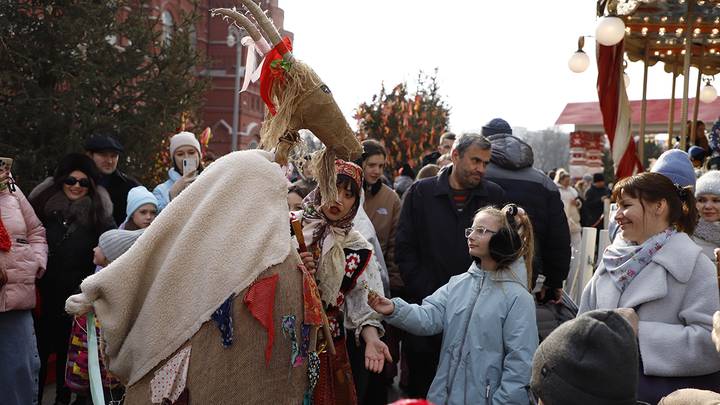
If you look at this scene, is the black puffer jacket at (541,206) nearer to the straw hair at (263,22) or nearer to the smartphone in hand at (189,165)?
the smartphone in hand at (189,165)

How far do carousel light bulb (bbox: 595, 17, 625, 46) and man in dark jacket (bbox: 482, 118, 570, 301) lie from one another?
3899 millimetres

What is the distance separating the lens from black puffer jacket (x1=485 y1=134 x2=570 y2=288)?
18.3 feet

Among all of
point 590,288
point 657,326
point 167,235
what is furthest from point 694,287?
point 167,235

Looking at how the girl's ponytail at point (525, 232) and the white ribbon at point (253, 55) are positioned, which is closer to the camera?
the white ribbon at point (253, 55)

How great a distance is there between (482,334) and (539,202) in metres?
1.76

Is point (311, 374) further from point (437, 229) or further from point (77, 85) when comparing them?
point (77, 85)

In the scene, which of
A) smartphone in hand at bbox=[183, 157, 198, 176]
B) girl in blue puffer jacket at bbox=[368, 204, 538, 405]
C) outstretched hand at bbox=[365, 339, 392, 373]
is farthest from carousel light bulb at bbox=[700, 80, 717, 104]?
outstretched hand at bbox=[365, 339, 392, 373]

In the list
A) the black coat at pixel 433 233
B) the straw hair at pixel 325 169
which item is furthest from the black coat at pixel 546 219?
the straw hair at pixel 325 169

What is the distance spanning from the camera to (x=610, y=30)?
898 centimetres

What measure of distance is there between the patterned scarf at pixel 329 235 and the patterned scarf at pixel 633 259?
51.3 inches

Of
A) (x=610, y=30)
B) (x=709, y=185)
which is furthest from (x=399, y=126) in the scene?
(x=709, y=185)

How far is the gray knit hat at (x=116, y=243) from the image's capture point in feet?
15.8

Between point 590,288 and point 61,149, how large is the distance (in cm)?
694

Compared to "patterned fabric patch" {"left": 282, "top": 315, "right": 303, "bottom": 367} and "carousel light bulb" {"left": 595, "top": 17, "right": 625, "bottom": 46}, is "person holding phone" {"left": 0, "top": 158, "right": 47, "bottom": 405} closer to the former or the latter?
"patterned fabric patch" {"left": 282, "top": 315, "right": 303, "bottom": 367}
